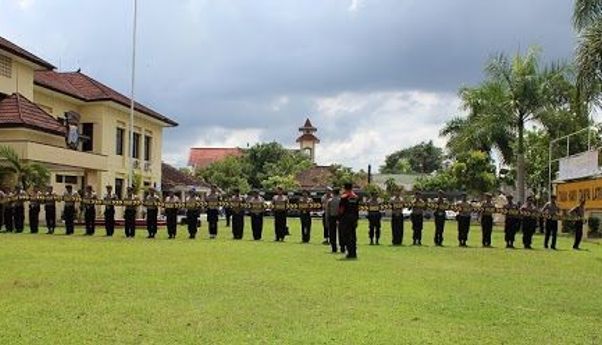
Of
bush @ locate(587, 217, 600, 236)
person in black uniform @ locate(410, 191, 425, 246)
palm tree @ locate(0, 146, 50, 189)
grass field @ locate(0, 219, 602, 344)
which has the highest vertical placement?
palm tree @ locate(0, 146, 50, 189)

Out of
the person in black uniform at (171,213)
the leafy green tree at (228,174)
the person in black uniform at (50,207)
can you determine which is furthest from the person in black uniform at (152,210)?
the leafy green tree at (228,174)

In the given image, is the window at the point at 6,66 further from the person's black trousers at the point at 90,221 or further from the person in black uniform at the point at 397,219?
the person in black uniform at the point at 397,219

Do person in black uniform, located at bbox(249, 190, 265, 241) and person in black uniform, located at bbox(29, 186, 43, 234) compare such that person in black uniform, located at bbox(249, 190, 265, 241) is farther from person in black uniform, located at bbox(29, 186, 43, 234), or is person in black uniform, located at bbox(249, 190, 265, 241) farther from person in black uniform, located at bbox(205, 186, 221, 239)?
person in black uniform, located at bbox(29, 186, 43, 234)

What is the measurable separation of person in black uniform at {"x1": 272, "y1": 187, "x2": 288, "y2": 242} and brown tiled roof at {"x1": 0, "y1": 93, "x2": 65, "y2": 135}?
1270 centimetres

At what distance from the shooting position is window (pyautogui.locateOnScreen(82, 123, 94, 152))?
44000mm

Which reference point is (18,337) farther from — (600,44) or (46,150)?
(46,150)

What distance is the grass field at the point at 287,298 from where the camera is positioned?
26.5 ft

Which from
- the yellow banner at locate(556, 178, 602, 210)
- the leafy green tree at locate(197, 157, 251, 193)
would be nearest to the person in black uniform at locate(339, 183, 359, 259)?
the yellow banner at locate(556, 178, 602, 210)

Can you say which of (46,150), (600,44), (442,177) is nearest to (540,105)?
(600,44)

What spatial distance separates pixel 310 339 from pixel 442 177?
7267 centimetres

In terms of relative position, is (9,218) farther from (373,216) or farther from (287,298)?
(287,298)

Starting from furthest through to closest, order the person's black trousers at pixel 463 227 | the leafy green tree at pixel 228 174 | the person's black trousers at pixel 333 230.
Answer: the leafy green tree at pixel 228 174
the person's black trousers at pixel 463 227
the person's black trousers at pixel 333 230

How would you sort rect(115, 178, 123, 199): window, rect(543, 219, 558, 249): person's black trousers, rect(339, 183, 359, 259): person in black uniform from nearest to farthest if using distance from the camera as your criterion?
1. rect(339, 183, 359, 259): person in black uniform
2. rect(543, 219, 558, 249): person's black trousers
3. rect(115, 178, 123, 199): window

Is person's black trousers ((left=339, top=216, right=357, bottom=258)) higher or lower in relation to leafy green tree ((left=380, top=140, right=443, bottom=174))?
lower
